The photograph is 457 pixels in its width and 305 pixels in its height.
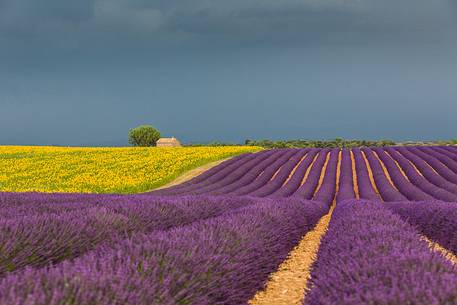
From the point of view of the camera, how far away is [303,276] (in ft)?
24.4

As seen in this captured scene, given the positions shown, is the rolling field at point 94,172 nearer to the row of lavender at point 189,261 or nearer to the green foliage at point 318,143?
the row of lavender at point 189,261

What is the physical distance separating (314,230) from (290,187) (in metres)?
10.0

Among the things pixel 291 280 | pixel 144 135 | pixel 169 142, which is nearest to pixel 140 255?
pixel 291 280

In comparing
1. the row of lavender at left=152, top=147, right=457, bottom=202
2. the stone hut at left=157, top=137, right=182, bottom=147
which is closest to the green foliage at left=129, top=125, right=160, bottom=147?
the stone hut at left=157, top=137, right=182, bottom=147

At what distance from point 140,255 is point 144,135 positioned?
277 feet

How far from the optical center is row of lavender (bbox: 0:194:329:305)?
332 cm

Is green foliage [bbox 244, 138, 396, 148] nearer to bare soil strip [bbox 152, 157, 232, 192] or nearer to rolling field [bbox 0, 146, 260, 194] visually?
rolling field [bbox 0, 146, 260, 194]

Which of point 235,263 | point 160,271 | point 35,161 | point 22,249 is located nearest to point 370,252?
point 235,263

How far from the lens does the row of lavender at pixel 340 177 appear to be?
20094mm

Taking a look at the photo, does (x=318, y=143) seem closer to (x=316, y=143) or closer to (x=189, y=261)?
(x=316, y=143)

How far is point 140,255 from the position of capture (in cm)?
457

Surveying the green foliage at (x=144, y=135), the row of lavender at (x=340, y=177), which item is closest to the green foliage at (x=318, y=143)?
the row of lavender at (x=340, y=177)

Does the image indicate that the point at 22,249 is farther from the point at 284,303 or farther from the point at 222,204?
the point at 222,204

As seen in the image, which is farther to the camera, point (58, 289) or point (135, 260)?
point (135, 260)
